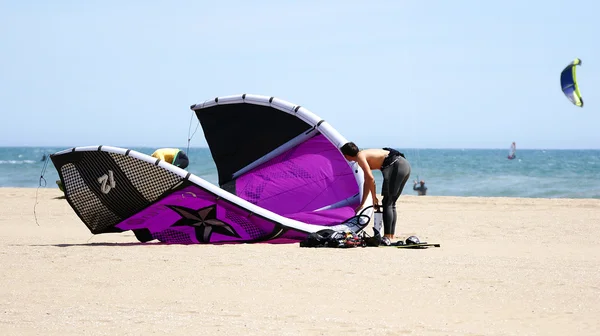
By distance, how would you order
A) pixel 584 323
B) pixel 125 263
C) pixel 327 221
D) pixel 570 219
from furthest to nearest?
1. pixel 570 219
2. pixel 327 221
3. pixel 125 263
4. pixel 584 323

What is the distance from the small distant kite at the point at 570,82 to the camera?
22672 millimetres

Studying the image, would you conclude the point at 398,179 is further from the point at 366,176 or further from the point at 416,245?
the point at 416,245

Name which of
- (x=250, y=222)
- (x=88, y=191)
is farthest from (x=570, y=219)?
(x=88, y=191)

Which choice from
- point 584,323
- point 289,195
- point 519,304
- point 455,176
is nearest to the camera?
point 584,323

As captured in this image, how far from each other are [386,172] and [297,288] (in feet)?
10.4

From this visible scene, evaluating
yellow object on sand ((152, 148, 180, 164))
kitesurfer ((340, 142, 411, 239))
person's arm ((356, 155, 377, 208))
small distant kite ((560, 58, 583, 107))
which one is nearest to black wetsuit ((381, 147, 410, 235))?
kitesurfer ((340, 142, 411, 239))

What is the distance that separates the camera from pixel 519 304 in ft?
19.1

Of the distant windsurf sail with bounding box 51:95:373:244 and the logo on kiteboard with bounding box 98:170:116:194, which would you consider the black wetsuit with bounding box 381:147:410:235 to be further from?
the logo on kiteboard with bounding box 98:170:116:194

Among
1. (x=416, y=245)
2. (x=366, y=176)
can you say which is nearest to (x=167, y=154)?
(x=366, y=176)

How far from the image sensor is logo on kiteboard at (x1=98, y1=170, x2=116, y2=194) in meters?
8.97

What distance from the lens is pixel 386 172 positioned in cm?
923

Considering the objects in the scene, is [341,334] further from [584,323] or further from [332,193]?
[332,193]

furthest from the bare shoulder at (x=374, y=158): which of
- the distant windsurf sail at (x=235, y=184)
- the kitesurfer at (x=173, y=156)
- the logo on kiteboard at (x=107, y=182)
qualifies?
the kitesurfer at (x=173, y=156)

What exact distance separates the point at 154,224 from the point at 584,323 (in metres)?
5.25
